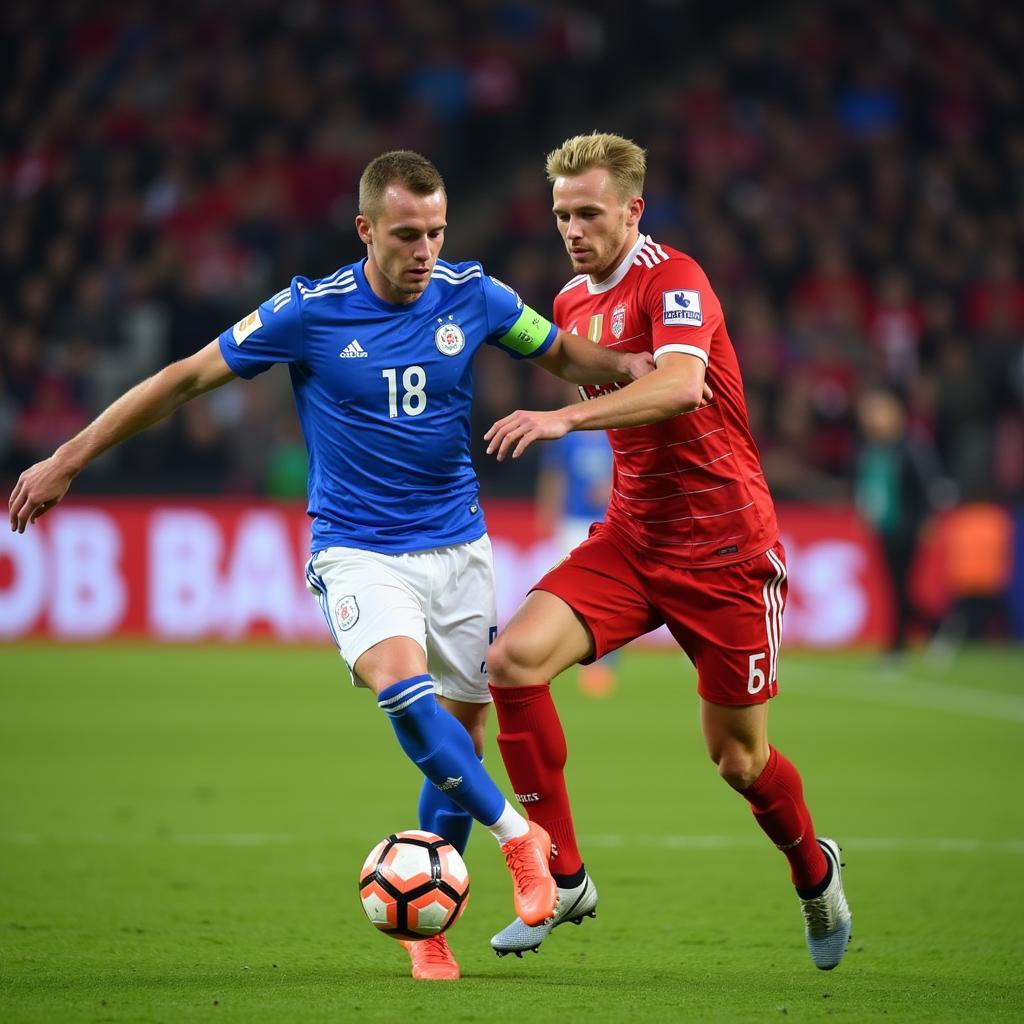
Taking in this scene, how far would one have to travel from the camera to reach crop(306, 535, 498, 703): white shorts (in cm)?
496

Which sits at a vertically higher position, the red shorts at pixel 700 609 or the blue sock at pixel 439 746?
the red shorts at pixel 700 609

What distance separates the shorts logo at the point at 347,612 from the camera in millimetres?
4973

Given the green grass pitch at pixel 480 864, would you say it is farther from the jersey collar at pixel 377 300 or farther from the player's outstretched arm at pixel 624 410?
the jersey collar at pixel 377 300

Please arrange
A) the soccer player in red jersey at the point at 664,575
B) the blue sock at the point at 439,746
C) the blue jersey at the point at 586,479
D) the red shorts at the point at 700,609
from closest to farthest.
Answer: the blue sock at the point at 439,746 < the soccer player in red jersey at the point at 664,575 < the red shorts at the point at 700,609 < the blue jersey at the point at 586,479

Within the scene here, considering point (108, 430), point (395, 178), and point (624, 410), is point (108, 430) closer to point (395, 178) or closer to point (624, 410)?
point (395, 178)

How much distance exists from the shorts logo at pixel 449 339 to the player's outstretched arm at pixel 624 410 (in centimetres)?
50

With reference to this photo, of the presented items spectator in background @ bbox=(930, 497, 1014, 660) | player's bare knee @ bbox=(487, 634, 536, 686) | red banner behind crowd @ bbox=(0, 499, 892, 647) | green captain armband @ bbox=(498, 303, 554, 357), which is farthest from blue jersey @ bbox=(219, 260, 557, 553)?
spectator in background @ bbox=(930, 497, 1014, 660)

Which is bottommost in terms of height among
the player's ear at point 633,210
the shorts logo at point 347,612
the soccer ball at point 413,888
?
the soccer ball at point 413,888

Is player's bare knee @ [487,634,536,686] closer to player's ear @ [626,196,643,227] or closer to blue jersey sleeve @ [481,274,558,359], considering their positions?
blue jersey sleeve @ [481,274,558,359]

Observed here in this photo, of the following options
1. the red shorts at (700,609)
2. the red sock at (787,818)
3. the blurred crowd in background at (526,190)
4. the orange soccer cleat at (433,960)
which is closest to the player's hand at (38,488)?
the red shorts at (700,609)

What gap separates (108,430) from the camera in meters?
4.96

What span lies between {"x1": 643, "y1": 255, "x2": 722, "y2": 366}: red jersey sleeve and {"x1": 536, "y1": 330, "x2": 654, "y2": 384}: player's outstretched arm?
0.08 metres

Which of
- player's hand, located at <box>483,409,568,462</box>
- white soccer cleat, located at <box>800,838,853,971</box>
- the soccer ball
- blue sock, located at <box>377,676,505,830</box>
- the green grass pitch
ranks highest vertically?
player's hand, located at <box>483,409,568,462</box>

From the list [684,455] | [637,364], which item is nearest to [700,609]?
[684,455]
